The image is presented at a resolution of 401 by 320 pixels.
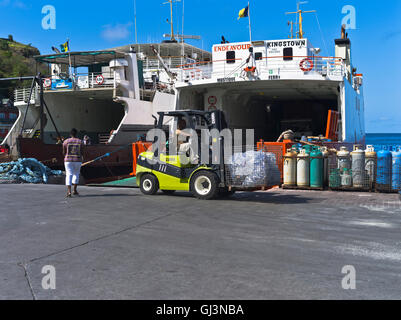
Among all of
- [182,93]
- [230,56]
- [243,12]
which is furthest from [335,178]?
[243,12]

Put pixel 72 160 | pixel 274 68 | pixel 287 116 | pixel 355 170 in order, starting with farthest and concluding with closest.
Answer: pixel 287 116 → pixel 274 68 → pixel 355 170 → pixel 72 160

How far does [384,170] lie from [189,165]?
5565mm

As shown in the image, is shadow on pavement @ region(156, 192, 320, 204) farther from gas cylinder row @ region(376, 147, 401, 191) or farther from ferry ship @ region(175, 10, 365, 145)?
ferry ship @ region(175, 10, 365, 145)

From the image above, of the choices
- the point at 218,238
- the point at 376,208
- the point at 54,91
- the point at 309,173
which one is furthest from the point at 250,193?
the point at 54,91

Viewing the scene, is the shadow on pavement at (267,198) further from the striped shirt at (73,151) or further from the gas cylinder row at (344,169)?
the striped shirt at (73,151)

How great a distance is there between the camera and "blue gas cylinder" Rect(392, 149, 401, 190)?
11.3 metres

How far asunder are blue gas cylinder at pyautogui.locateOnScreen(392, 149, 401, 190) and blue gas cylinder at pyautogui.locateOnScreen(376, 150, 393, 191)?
84mm

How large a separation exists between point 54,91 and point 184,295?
2247 centimetres

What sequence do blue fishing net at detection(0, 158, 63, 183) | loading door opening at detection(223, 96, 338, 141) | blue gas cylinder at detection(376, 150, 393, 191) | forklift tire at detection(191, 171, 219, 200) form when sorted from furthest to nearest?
loading door opening at detection(223, 96, 338, 141) < blue fishing net at detection(0, 158, 63, 183) < blue gas cylinder at detection(376, 150, 393, 191) < forklift tire at detection(191, 171, 219, 200)

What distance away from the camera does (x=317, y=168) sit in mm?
12180

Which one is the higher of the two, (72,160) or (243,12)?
(243,12)

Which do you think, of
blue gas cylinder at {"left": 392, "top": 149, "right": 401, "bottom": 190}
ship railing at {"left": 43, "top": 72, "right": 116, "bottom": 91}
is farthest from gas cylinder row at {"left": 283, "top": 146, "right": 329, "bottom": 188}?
ship railing at {"left": 43, "top": 72, "right": 116, "bottom": 91}

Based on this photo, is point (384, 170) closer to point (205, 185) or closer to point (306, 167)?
point (306, 167)

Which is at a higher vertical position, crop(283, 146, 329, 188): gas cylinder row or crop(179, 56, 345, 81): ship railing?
crop(179, 56, 345, 81): ship railing
